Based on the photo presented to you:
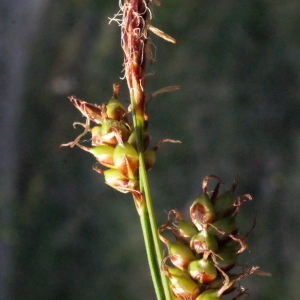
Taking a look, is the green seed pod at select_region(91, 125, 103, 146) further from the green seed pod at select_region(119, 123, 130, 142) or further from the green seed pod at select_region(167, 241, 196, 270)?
the green seed pod at select_region(167, 241, 196, 270)

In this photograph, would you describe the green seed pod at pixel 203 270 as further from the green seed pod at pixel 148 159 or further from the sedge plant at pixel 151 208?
the green seed pod at pixel 148 159

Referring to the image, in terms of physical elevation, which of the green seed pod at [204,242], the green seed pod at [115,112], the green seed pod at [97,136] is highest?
the green seed pod at [115,112]

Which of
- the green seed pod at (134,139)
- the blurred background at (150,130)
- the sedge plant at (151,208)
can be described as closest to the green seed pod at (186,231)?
the sedge plant at (151,208)

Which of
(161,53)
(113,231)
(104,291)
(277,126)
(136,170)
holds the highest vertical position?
(161,53)

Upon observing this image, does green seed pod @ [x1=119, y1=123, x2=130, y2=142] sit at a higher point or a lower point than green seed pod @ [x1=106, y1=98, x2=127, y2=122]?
lower

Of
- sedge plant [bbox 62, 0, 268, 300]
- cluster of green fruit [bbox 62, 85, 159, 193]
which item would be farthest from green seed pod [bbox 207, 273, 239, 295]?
cluster of green fruit [bbox 62, 85, 159, 193]

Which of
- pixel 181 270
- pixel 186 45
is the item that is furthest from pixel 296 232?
pixel 181 270

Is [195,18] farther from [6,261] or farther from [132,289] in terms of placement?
→ [6,261]
